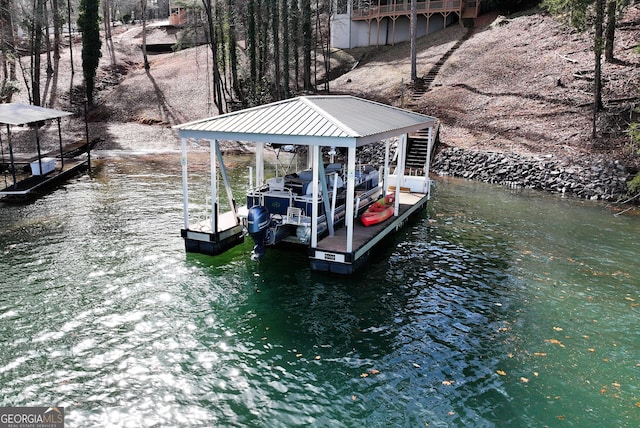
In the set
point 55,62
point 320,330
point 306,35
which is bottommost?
point 320,330

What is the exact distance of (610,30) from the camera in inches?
1083

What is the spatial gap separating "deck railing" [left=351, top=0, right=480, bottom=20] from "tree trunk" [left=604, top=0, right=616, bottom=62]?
22054 millimetres

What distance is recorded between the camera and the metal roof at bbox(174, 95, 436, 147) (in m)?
12.6

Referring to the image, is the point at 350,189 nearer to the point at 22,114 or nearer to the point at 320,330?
the point at 320,330

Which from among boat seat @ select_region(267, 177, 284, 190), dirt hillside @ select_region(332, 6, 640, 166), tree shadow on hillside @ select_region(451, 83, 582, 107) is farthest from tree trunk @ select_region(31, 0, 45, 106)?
tree shadow on hillside @ select_region(451, 83, 582, 107)

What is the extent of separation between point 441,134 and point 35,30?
29.2 meters

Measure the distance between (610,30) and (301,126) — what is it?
2306 cm

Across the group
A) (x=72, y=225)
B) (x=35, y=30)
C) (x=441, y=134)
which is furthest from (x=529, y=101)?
(x=35, y=30)

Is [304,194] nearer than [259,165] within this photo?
Yes

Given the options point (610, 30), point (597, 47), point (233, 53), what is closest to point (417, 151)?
point (597, 47)

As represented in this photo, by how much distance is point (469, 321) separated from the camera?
1116cm

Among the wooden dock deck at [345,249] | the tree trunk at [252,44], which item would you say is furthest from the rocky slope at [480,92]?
the wooden dock deck at [345,249]

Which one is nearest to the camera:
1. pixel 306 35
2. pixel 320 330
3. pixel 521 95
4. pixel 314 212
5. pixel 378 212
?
pixel 320 330

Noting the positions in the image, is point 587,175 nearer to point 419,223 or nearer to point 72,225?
point 419,223
